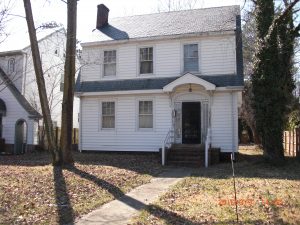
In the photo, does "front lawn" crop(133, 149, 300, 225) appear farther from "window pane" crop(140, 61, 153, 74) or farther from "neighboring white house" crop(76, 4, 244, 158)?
"window pane" crop(140, 61, 153, 74)

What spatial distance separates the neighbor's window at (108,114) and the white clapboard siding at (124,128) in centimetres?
28

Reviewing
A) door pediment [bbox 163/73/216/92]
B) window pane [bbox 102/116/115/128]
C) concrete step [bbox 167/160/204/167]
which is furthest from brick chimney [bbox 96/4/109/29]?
concrete step [bbox 167/160/204/167]

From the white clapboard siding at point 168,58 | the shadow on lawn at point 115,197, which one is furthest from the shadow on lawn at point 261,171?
the white clapboard siding at point 168,58

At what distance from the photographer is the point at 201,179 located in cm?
1268

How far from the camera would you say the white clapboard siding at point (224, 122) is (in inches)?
752

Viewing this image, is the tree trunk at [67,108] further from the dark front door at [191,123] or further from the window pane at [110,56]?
the dark front door at [191,123]

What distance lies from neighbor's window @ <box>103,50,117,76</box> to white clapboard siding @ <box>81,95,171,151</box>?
1.56 m

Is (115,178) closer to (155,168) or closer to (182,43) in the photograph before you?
(155,168)

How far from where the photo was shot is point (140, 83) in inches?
822

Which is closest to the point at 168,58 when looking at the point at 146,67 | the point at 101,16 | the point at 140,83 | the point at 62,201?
the point at 146,67

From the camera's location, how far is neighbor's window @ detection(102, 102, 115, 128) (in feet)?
71.4

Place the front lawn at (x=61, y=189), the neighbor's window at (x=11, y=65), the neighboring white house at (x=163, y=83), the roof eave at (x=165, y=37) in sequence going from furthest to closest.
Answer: the neighbor's window at (x=11, y=65)
the roof eave at (x=165, y=37)
the neighboring white house at (x=163, y=83)
the front lawn at (x=61, y=189)

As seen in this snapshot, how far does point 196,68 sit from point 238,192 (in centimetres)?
1093

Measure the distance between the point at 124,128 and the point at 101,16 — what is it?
7.98 meters
